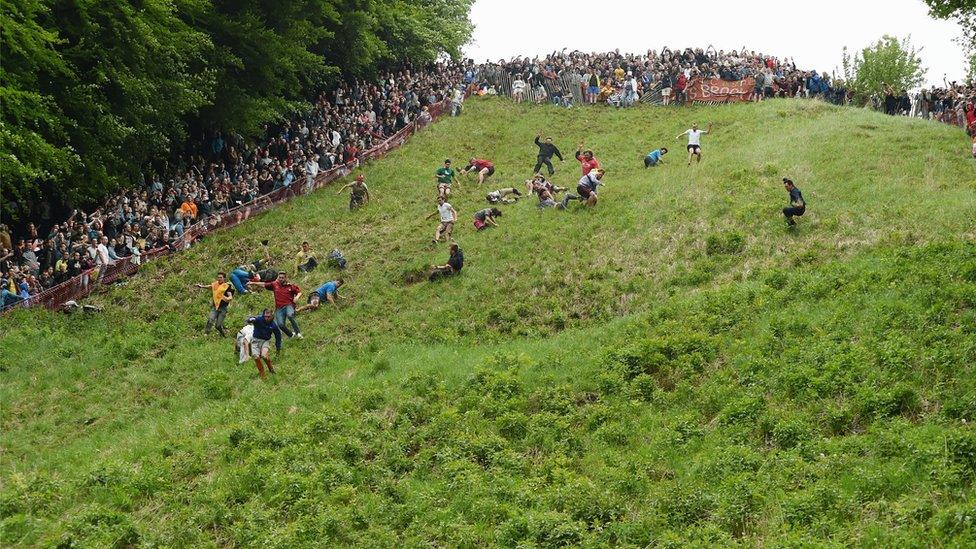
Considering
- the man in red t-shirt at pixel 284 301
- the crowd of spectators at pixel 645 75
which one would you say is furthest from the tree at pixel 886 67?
the man in red t-shirt at pixel 284 301

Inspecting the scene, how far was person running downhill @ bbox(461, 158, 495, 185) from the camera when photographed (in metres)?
34.8

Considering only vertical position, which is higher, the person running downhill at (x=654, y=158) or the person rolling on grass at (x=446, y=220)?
the person running downhill at (x=654, y=158)

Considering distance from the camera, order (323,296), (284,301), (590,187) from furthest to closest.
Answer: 1. (590,187)
2. (323,296)
3. (284,301)

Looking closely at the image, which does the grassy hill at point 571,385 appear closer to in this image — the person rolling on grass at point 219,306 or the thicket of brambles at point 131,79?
the person rolling on grass at point 219,306

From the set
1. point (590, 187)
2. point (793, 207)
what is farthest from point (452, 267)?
point (793, 207)

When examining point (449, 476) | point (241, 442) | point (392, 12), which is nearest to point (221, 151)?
point (392, 12)

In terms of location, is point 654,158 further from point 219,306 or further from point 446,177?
point 219,306

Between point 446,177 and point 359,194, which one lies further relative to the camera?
point 446,177

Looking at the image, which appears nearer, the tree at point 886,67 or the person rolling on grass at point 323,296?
the person rolling on grass at point 323,296

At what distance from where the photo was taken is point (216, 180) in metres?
33.2

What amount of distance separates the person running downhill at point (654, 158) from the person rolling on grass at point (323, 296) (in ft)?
46.5

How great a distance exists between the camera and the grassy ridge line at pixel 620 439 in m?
13.6

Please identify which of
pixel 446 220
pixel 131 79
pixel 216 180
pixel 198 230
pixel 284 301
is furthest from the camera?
pixel 216 180

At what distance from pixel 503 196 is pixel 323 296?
8991 mm
